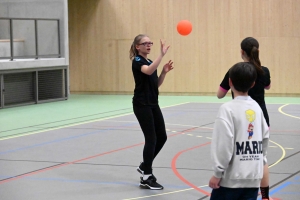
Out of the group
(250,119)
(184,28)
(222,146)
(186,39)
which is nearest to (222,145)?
(222,146)

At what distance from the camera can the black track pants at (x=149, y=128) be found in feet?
21.2

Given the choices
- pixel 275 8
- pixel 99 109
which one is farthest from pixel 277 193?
pixel 275 8

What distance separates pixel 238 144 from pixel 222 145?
0.42ft

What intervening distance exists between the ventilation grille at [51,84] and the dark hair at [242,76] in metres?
14.3

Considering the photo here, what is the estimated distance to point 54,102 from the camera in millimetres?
17641

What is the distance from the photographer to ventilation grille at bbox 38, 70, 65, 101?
17.6 meters

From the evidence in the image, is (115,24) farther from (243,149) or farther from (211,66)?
(243,149)

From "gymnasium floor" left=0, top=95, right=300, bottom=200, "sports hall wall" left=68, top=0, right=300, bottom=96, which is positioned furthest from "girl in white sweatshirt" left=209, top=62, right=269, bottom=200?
"sports hall wall" left=68, top=0, right=300, bottom=96

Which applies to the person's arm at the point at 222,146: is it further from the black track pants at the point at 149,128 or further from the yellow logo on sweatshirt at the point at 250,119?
Answer: the black track pants at the point at 149,128

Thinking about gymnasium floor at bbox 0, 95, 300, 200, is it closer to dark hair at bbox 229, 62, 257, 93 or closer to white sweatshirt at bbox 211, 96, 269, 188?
white sweatshirt at bbox 211, 96, 269, 188

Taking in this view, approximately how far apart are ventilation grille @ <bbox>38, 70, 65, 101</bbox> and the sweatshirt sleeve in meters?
14.4

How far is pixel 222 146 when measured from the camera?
361 centimetres

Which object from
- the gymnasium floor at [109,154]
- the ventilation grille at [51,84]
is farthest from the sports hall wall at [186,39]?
the gymnasium floor at [109,154]

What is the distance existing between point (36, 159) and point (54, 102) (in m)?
9.34
